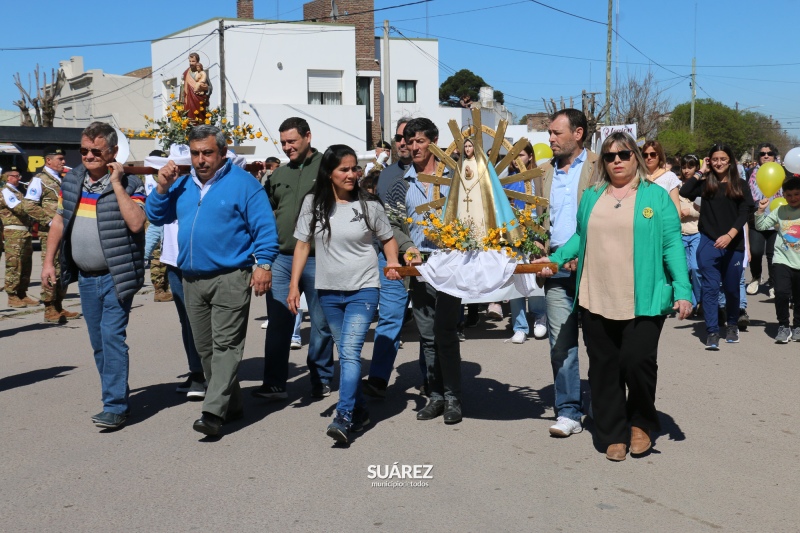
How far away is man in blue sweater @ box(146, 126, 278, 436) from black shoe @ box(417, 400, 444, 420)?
1.40 meters

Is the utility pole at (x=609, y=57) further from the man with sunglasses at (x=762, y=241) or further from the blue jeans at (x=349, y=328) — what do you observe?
the blue jeans at (x=349, y=328)

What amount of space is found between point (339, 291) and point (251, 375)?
98.9 inches

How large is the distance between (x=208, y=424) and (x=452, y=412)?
173 cm

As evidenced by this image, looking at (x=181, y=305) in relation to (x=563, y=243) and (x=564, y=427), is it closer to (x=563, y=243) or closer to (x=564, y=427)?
(x=563, y=243)

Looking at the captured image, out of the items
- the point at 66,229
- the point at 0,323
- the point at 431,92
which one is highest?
the point at 431,92

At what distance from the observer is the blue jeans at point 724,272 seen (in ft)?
32.7

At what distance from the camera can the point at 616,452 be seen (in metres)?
5.68

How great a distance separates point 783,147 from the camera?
298 ft

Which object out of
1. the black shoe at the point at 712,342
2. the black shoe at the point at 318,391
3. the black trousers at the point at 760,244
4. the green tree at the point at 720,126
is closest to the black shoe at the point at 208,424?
the black shoe at the point at 318,391

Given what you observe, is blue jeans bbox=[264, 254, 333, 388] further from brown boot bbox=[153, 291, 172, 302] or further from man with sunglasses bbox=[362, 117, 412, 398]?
brown boot bbox=[153, 291, 172, 302]

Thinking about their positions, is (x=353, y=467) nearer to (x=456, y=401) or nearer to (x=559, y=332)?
(x=456, y=401)

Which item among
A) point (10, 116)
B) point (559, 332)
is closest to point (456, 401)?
point (559, 332)

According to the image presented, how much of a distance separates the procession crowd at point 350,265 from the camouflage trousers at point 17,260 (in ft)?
21.4

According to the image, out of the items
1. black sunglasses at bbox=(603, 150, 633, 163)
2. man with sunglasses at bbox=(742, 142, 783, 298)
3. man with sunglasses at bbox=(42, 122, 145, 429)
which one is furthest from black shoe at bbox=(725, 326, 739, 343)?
man with sunglasses at bbox=(42, 122, 145, 429)
